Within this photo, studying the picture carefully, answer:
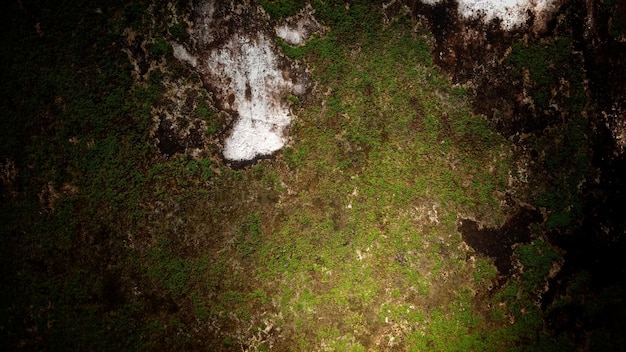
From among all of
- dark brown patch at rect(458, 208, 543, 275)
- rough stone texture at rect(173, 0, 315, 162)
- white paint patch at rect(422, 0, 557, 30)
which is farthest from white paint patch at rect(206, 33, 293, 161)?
dark brown patch at rect(458, 208, 543, 275)

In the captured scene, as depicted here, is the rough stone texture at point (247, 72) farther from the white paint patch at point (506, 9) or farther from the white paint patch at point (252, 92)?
the white paint patch at point (506, 9)

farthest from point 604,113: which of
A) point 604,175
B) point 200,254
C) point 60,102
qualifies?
point 60,102

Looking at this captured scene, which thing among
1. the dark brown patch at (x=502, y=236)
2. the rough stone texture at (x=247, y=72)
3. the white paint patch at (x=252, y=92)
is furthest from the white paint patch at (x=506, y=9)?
the dark brown patch at (x=502, y=236)

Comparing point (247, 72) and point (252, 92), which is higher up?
point (247, 72)

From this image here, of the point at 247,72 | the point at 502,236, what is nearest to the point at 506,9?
the point at 502,236

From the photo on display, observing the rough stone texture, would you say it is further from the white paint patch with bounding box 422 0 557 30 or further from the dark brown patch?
the dark brown patch

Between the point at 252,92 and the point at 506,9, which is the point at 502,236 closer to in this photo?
the point at 506,9

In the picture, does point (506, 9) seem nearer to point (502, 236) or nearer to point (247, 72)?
Result: point (502, 236)

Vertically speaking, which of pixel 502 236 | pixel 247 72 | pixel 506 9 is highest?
pixel 247 72

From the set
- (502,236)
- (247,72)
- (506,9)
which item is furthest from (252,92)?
(502,236)

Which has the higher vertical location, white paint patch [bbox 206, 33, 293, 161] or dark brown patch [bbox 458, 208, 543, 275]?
white paint patch [bbox 206, 33, 293, 161]
